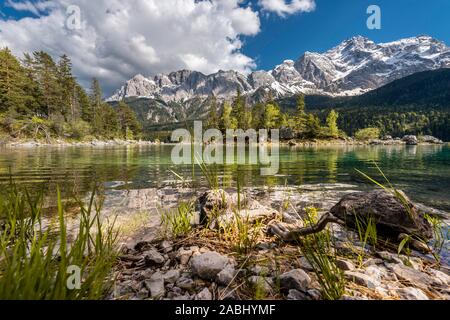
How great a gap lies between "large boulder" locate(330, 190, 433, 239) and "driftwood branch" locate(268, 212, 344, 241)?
1202mm

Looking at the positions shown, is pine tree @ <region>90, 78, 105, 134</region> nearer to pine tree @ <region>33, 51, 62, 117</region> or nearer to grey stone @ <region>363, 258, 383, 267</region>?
pine tree @ <region>33, 51, 62, 117</region>

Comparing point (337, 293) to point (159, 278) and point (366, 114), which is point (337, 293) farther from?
point (366, 114)

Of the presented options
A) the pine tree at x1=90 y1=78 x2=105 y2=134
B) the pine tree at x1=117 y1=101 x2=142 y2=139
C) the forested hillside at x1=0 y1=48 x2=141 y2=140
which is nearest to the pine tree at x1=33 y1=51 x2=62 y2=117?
A: the forested hillside at x1=0 y1=48 x2=141 y2=140

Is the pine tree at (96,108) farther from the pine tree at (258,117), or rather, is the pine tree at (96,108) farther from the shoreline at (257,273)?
the shoreline at (257,273)

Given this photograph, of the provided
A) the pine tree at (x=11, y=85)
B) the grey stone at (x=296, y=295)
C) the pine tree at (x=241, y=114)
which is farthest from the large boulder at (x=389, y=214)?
the pine tree at (x=241, y=114)

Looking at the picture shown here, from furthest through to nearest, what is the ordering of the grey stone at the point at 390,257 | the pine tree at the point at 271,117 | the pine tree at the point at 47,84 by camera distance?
1. the pine tree at the point at 271,117
2. the pine tree at the point at 47,84
3. the grey stone at the point at 390,257

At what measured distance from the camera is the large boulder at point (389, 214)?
417 cm

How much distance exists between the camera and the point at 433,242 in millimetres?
4340

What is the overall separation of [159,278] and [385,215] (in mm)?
4190

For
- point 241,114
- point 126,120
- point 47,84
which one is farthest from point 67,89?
point 241,114

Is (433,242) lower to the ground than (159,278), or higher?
lower

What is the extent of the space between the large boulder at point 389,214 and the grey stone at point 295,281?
2.18 m
